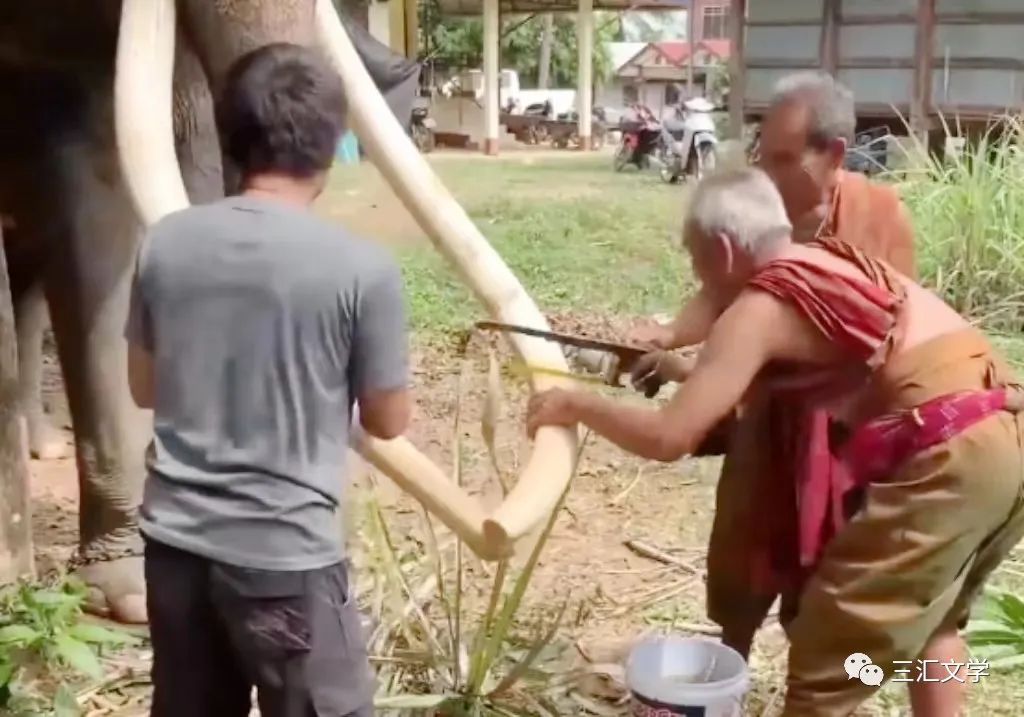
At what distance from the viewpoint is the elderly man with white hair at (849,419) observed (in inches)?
67.3

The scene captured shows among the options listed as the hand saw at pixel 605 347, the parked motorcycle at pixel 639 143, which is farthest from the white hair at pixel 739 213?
the parked motorcycle at pixel 639 143

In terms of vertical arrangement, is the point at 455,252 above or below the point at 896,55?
below

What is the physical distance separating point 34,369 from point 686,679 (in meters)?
2.20

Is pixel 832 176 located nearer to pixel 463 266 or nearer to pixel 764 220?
pixel 764 220

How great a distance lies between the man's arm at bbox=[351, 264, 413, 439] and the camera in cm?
142

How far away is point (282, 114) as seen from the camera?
1.39m

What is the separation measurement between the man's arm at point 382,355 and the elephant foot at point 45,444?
2404 mm

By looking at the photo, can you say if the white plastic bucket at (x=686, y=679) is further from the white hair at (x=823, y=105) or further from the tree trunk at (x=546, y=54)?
the tree trunk at (x=546, y=54)

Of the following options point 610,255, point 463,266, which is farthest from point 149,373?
point 610,255

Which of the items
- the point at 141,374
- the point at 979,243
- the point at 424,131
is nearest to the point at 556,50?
the point at 424,131

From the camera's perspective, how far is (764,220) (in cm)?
175

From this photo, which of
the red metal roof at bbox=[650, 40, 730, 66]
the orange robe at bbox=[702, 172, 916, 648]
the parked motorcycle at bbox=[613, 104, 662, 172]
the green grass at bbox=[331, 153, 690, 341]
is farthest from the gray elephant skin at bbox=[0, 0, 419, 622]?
the red metal roof at bbox=[650, 40, 730, 66]

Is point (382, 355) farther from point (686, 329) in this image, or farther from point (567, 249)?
point (567, 249)

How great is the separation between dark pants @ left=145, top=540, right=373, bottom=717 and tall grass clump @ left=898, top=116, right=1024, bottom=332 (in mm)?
3893
